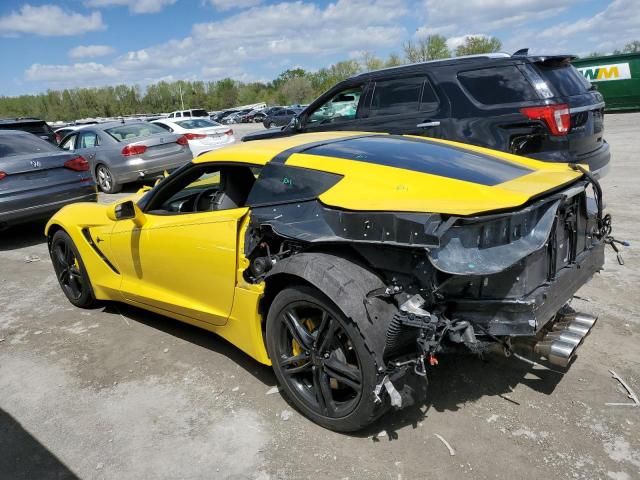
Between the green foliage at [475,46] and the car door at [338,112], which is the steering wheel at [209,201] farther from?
the green foliage at [475,46]

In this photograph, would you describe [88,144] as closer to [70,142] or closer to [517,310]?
[70,142]

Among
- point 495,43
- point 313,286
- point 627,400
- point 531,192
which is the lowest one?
point 627,400

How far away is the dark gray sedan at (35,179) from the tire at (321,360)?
18.8ft

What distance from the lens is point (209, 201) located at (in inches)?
148

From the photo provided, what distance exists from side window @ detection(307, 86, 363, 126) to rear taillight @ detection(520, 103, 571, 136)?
7.96ft

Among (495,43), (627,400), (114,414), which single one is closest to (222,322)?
(114,414)

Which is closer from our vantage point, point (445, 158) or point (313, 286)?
point (313, 286)

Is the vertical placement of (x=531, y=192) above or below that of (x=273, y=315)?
above

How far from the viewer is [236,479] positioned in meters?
2.54

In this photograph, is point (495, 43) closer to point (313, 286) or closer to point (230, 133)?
point (230, 133)

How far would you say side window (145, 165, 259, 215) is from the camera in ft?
11.7

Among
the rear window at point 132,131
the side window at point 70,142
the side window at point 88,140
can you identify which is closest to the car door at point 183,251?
the rear window at point 132,131

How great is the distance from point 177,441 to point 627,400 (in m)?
2.52

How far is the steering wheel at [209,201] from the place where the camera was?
3602 mm
